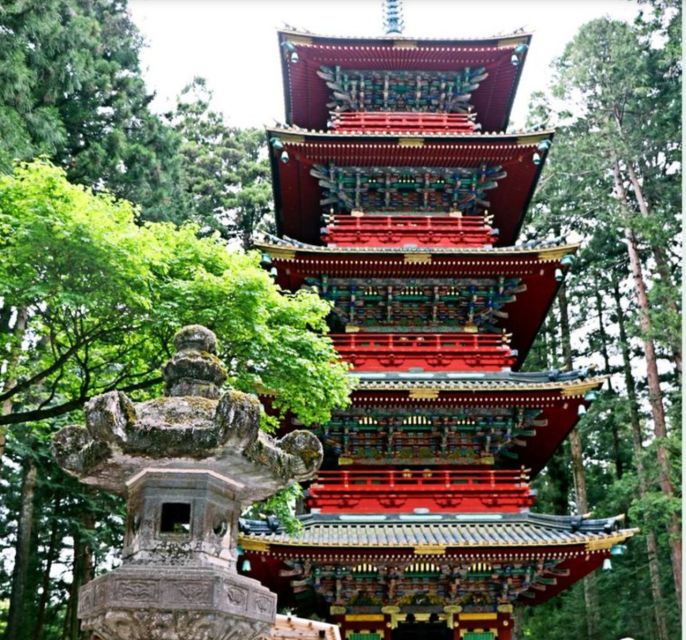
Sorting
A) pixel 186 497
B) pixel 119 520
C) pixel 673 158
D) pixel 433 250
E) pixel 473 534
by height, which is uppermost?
pixel 673 158

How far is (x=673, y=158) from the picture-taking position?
24266 mm

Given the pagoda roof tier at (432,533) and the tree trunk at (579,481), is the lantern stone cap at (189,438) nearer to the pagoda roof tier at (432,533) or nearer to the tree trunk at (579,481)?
the pagoda roof tier at (432,533)

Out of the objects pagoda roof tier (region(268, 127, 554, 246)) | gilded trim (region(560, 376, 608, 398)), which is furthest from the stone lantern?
pagoda roof tier (region(268, 127, 554, 246))

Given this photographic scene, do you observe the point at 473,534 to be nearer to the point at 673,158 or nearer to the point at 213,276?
the point at 213,276

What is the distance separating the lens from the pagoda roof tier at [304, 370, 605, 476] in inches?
537

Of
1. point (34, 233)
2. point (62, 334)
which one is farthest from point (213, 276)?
point (62, 334)

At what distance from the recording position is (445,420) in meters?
14.0

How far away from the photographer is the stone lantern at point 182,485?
4477 millimetres

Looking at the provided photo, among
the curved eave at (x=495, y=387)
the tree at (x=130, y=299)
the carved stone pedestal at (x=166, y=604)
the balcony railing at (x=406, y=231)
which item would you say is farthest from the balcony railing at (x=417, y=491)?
the carved stone pedestal at (x=166, y=604)

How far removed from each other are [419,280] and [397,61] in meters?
5.88

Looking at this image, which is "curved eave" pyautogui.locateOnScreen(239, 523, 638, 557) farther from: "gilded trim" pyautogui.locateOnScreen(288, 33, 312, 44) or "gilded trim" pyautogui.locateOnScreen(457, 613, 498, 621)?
"gilded trim" pyautogui.locateOnScreen(288, 33, 312, 44)

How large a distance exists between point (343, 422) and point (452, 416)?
2088mm

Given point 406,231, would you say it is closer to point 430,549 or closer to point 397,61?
point 397,61

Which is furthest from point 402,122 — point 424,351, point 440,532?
point 440,532
